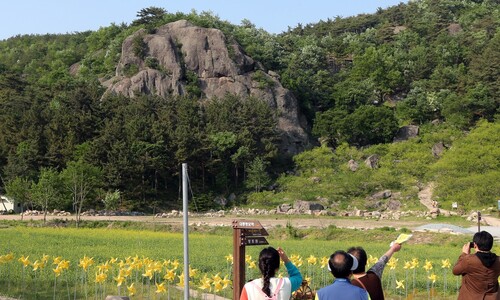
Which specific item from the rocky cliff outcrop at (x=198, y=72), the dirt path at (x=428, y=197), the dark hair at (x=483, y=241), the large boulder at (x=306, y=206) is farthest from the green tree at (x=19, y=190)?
the dark hair at (x=483, y=241)

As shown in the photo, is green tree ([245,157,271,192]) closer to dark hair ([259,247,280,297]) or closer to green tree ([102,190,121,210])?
green tree ([102,190,121,210])

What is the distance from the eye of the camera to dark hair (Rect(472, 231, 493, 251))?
746cm

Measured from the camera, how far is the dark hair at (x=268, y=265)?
615 cm

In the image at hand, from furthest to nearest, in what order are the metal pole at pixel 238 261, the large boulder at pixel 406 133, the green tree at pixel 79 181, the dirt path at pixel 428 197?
1. the large boulder at pixel 406 133
2. the dirt path at pixel 428 197
3. the green tree at pixel 79 181
4. the metal pole at pixel 238 261

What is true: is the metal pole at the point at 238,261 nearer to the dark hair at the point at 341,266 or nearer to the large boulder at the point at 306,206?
the dark hair at the point at 341,266

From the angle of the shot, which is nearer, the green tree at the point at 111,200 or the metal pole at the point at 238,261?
the metal pole at the point at 238,261

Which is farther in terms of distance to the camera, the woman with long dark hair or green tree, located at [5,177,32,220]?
green tree, located at [5,177,32,220]

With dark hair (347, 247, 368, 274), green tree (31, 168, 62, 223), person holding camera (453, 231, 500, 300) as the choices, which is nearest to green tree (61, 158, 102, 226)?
green tree (31, 168, 62, 223)

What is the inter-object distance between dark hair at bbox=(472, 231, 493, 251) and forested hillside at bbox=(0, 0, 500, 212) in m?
36.3

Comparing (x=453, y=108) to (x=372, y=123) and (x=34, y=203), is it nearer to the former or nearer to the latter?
(x=372, y=123)

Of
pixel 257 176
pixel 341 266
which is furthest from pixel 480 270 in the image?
pixel 257 176

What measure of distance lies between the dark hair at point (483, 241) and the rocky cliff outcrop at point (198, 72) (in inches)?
2209

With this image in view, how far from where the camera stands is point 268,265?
616 centimetres

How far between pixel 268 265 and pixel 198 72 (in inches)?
2441
